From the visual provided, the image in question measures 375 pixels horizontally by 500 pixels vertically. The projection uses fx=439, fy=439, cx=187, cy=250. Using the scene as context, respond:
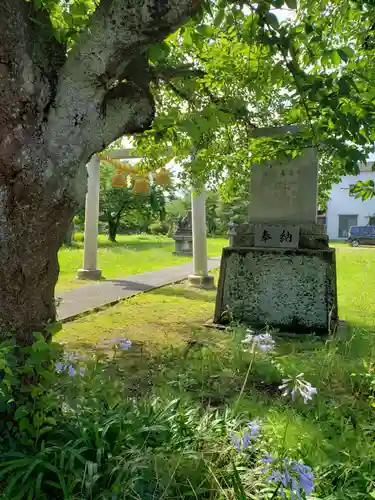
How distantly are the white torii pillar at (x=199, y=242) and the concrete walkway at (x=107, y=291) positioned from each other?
33.6 inches

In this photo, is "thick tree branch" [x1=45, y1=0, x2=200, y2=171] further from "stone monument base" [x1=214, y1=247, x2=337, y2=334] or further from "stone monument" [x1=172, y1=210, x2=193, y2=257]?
"stone monument" [x1=172, y1=210, x2=193, y2=257]

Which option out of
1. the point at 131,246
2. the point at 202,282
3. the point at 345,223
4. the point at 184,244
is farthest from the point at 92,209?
the point at 345,223

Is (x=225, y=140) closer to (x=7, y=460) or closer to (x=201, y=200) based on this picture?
(x=201, y=200)

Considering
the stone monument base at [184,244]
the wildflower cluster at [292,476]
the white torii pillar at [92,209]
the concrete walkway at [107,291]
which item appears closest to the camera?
the wildflower cluster at [292,476]

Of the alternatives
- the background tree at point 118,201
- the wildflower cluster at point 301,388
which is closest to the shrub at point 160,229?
the background tree at point 118,201

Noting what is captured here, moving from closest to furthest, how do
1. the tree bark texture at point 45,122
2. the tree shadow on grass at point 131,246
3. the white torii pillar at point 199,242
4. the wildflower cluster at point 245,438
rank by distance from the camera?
the wildflower cluster at point 245,438 → the tree bark texture at point 45,122 → the white torii pillar at point 199,242 → the tree shadow on grass at point 131,246

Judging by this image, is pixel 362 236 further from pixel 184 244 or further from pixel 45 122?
pixel 45 122

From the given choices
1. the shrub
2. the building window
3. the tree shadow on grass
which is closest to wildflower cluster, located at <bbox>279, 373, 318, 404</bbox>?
the tree shadow on grass

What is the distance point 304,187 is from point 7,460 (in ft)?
17.0

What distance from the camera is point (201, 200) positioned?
9.29m

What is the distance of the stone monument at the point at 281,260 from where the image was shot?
5.67 metres

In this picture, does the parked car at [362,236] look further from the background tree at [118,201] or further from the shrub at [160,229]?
the shrub at [160,229]

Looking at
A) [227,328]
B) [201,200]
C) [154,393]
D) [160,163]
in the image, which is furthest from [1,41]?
[201,200]

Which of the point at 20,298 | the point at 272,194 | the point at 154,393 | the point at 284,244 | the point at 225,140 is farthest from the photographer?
the point at 225,140
